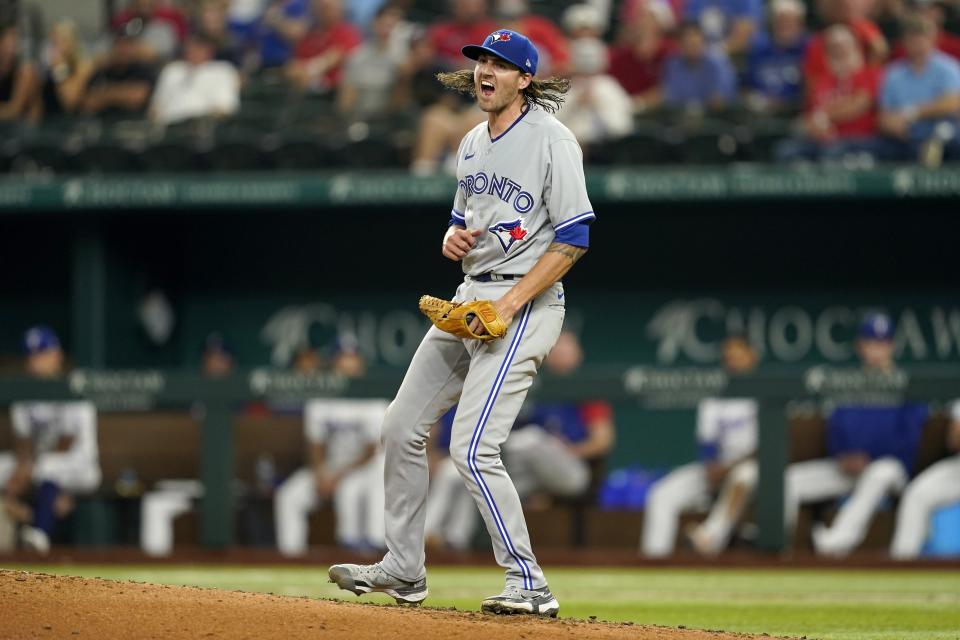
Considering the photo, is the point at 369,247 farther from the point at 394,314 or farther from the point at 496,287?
the point at 496,287

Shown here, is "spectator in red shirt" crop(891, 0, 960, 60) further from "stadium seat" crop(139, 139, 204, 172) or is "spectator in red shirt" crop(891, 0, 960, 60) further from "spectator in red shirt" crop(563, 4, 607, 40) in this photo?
"stadium seat" crop(139, 139, 204, 172)

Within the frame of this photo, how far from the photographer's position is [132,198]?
1103 centimetres

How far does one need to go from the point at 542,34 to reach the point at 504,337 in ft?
23.1

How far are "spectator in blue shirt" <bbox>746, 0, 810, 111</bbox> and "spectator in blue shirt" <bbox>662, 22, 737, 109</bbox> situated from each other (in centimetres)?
23

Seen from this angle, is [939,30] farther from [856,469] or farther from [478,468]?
[478,468]

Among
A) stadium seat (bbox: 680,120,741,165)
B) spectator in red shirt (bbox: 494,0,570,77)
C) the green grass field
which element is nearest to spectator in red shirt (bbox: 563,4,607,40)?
spectator in red shirt (bbox: 494,0,570,77)

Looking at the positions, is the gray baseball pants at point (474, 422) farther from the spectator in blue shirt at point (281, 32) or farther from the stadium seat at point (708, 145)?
the spectator in blue shirt at point (281, 32)

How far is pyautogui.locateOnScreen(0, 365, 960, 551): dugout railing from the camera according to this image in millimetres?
8945

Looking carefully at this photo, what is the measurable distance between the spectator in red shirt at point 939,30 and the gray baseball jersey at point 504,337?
6448 mm

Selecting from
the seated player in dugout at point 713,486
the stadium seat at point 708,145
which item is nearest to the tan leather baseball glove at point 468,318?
Answer: the seated player in dugout at point 713,486

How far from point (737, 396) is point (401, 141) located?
3289 mm

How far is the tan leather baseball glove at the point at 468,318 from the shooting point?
178 inches

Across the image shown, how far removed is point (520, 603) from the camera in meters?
4.61

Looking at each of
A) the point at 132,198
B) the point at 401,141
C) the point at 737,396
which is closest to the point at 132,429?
the point at 132,198
